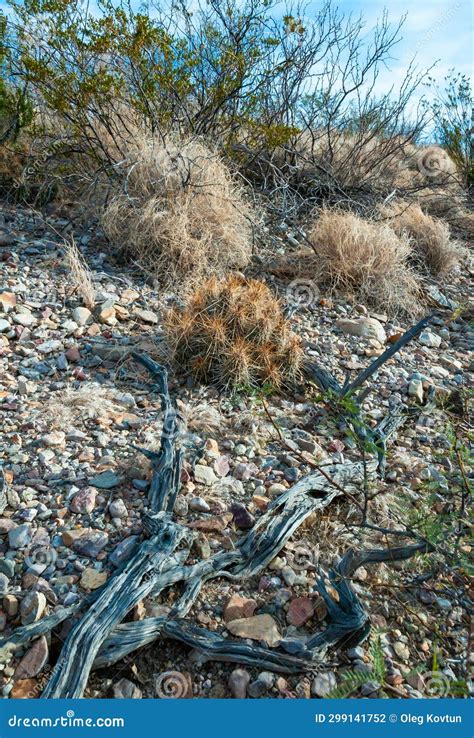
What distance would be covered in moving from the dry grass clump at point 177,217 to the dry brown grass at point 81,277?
41cm

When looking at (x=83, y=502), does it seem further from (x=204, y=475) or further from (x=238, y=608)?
(x=238, y=608)

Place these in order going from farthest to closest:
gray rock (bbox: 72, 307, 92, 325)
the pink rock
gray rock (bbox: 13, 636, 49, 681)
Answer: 1. gray rock (bbox: 72, 307, 92, 325)
2. the pink rock
3. gray rock (bbox: 13, 636, 49, 681)

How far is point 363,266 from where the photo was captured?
4508 millimetres

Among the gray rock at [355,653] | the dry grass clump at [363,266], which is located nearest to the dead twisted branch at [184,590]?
the gray rock at [355,653]

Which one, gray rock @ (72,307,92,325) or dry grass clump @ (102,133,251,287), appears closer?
gray rock @ (72,307,92,325)

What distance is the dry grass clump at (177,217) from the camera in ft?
14.4

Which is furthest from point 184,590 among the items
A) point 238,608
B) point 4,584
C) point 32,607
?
point 4,584

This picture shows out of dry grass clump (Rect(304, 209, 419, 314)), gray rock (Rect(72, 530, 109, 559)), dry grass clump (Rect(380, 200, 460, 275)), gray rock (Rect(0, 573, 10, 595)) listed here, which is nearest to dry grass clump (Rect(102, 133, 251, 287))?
dry grass clump (Rect(304, 209, 419, 314))

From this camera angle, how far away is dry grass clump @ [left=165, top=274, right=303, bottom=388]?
3.22 m

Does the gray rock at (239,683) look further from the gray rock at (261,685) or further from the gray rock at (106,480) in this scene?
the gray rock at (106,480)

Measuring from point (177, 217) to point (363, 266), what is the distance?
1.37 meters

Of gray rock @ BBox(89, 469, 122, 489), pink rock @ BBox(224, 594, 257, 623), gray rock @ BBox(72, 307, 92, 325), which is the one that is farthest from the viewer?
gray rock @ BBox(72, 307, 92, 325)

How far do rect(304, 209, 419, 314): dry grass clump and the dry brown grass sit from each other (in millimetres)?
1611

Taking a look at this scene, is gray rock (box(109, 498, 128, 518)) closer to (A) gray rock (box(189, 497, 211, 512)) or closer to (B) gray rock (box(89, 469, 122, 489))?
(B) gray rock (box(89, 469, 122, 489))
